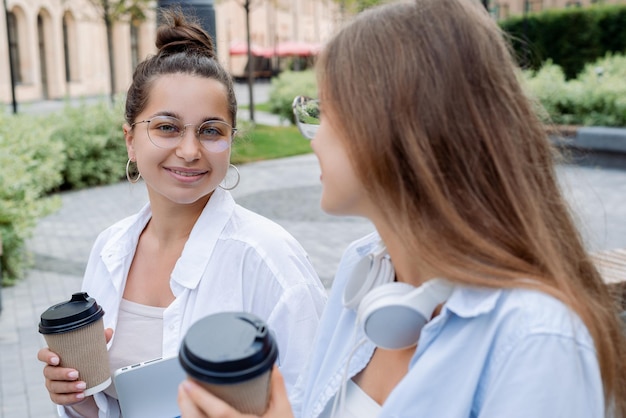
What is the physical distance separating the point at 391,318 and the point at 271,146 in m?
13.7

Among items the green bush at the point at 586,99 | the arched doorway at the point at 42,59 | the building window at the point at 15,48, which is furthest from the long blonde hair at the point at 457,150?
the arched doorway at the point at 42,59

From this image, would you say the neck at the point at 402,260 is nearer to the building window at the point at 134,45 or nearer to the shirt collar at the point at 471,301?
the shirt collar at the point at 471,301

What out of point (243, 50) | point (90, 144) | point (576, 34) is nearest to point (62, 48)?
point (243, 50)

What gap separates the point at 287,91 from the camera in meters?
18.7

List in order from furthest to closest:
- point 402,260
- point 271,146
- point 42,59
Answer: point 42,59, point 271,146, point 402,260

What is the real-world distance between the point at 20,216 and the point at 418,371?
6029mm

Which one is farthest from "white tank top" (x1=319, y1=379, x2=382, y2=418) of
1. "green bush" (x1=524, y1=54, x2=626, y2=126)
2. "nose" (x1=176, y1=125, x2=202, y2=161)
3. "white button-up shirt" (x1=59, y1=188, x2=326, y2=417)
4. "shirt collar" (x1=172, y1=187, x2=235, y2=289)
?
"green bush" (x1=524, y1=54, x2=626, y2=126)

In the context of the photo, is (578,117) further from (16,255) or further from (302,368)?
(302,368)


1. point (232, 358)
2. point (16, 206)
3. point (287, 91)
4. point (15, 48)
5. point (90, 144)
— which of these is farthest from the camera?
point (15, 48)

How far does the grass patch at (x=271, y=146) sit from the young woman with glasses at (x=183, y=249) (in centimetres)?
1042

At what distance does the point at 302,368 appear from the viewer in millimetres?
1896

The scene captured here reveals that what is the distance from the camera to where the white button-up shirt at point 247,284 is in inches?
75.0

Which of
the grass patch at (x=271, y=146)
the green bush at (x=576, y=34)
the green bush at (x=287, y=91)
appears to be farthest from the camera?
the green bush at (x=576, y=34)

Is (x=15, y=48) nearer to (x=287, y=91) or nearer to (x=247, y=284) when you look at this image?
(x=287, y=91)
